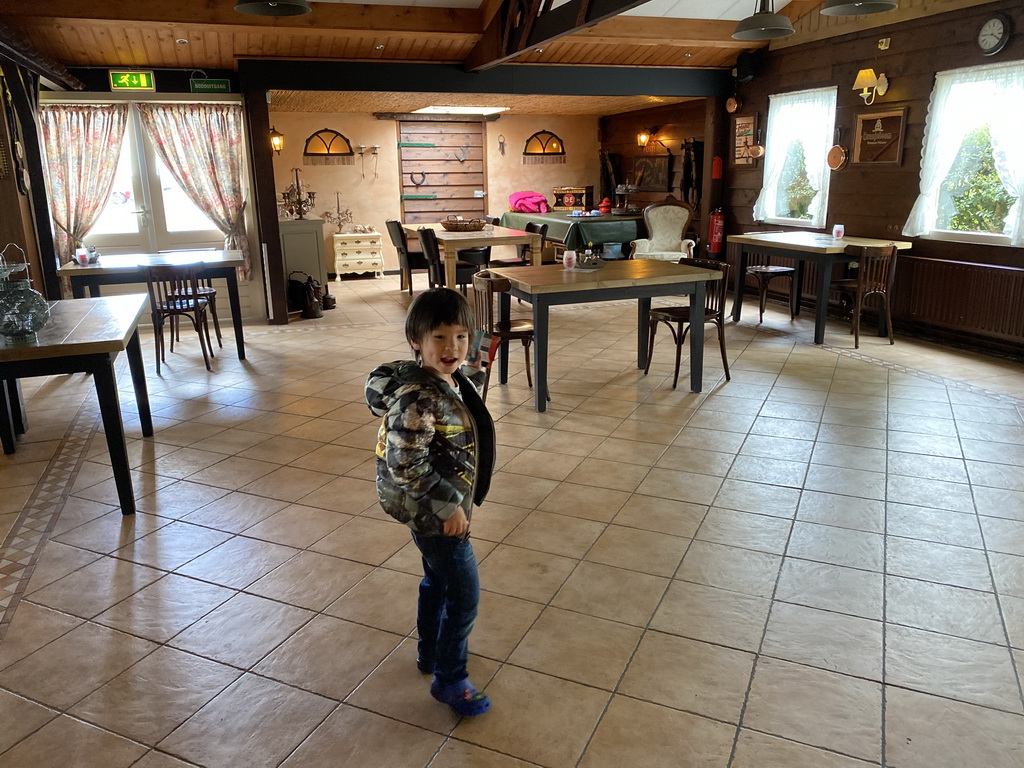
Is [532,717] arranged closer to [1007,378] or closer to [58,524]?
[58,524]

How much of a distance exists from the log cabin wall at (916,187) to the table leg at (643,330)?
2.76m

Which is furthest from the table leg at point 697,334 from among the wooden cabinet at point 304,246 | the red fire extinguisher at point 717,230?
the wooden cabinet at point 304,246

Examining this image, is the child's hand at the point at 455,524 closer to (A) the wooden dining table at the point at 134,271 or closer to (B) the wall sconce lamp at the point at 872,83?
(A) the wooden dining table at the point at 134,271

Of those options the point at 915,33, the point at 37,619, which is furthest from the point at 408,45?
the point at 37,619

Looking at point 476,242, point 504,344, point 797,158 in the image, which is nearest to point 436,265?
point 476,242

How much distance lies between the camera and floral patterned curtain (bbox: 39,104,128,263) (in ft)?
22.7

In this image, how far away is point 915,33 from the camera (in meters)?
6.17

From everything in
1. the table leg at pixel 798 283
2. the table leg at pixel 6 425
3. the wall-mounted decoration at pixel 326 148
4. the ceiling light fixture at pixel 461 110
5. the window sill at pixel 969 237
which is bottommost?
the table leg at pixel 6 425

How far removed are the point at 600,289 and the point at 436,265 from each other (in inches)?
138

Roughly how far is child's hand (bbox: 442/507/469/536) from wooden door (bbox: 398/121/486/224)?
34.0 ft

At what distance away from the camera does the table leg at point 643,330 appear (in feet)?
16.6

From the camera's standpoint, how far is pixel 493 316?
4.56m

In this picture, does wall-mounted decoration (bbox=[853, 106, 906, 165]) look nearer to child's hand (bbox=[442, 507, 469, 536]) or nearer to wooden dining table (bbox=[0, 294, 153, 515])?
wooden dining table (bbox=[0, 294, 153, 515])

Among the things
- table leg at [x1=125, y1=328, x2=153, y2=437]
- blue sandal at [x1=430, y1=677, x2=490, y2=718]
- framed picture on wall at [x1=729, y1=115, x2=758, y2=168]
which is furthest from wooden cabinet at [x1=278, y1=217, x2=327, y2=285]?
blue sandal at [x1=430, y1=677, x2=490, y2=718]
